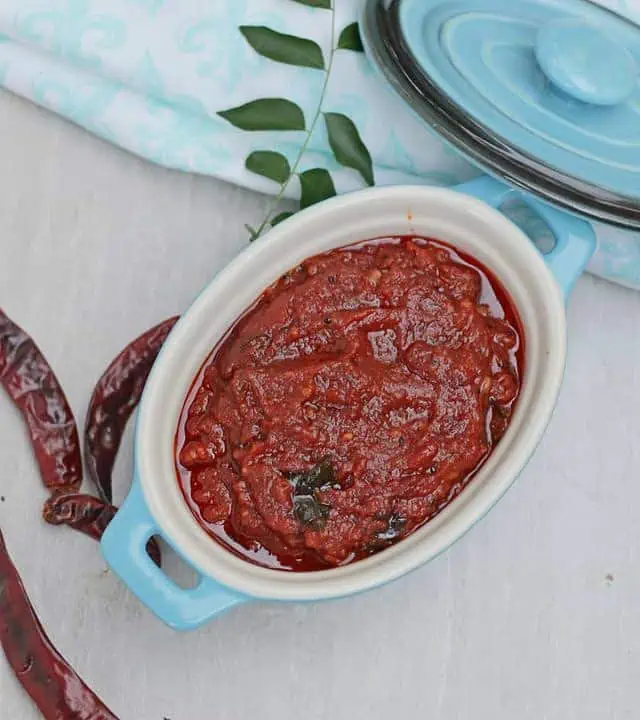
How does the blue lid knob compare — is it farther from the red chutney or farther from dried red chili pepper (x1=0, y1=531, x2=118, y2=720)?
dried red chili pepper (x1=0, y1=531, x2=118, y2=720)

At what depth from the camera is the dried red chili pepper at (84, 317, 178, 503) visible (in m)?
2.05

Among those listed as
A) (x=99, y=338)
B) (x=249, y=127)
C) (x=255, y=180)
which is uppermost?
(x=249, y=127)

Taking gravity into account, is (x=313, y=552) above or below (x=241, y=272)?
below

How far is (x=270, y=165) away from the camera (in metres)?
2.08

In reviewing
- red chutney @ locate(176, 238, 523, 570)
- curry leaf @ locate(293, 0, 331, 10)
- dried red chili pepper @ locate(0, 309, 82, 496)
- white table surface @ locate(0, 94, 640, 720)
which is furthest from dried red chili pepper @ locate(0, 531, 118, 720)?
curry leaf @ locate(293, 0, 331, 10)

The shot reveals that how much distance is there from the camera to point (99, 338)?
84.6 inches

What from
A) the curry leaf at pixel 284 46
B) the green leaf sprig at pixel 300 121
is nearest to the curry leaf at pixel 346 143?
the green leaf sprig at pixel 300 121

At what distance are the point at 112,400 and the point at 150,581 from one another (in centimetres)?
46

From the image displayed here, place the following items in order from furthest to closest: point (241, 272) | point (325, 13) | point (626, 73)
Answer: point (325, 13)
point (241, 272)
point (626, 73)

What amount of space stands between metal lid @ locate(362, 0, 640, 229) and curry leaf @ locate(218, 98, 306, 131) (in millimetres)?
220

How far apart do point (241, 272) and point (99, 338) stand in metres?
0.47

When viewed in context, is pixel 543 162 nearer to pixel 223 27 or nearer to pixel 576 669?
pixel 223 27

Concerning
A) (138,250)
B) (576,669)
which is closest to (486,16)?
(138,250)

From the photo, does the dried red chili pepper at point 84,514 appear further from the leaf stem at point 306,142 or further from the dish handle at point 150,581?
the leaf stem at point 306,142
